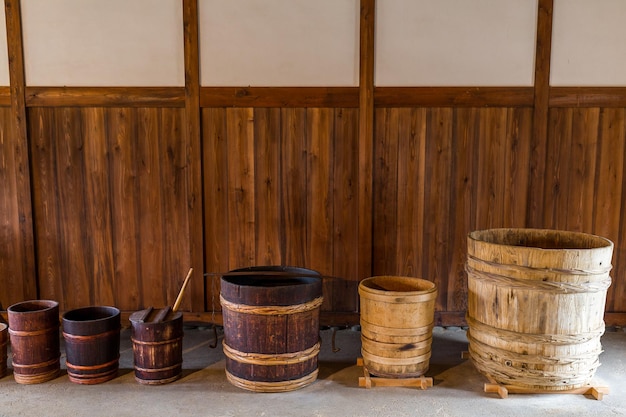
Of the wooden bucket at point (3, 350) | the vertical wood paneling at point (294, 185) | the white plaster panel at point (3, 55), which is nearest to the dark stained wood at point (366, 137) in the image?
the vertical wood paneling at point (294, 185)

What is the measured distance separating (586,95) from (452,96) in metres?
1.10

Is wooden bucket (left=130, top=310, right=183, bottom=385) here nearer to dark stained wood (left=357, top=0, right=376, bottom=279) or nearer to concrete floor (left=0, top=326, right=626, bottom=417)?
concrete floor (left=0, top=326, right=626, bottom=417)

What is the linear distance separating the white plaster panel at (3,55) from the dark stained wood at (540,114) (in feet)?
14.2

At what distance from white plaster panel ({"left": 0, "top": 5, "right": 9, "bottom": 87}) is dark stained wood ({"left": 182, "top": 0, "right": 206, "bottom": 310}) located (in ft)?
4.70

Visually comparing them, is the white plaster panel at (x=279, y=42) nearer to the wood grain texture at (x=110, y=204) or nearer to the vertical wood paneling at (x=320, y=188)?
the vertical wood paneling at (x=320, y=188)

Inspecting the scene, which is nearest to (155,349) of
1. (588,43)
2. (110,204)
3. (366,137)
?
(110,204)

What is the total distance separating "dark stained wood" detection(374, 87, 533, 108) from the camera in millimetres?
4207

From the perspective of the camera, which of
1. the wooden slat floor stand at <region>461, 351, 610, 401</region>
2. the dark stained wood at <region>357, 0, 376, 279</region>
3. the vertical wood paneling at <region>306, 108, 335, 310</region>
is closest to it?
the wooden slat floor stand at <region>461, 351, 610, 401</region>

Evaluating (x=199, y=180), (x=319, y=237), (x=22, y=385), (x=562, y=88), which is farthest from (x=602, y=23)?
(x=22, y=385)

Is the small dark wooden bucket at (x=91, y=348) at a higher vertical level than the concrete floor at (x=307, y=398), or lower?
higher

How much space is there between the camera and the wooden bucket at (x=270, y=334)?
3295 millimetres

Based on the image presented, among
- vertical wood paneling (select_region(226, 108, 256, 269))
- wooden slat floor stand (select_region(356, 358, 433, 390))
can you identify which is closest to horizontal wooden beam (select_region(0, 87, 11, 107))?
vertical wood paneling (select_region(226, 108, 256, 269))

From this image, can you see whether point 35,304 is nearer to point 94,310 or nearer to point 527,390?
point 94,310

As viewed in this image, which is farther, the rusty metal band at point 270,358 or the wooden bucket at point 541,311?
the rusty metal band at point 270,358
